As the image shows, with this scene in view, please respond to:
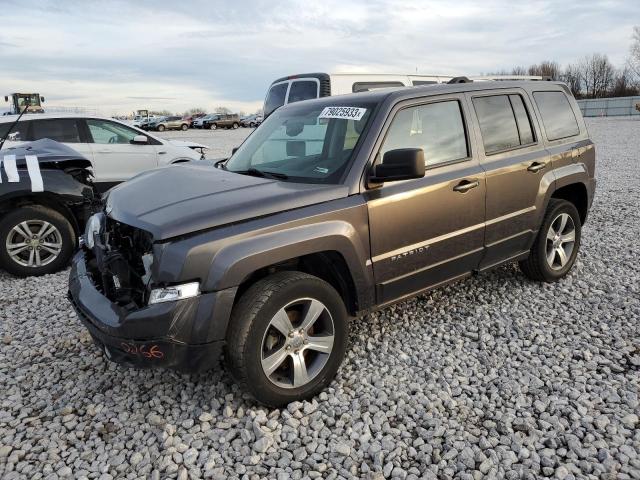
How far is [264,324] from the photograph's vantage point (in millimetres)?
2844

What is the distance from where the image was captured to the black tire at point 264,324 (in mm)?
2791

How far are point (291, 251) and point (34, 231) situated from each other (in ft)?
12.8

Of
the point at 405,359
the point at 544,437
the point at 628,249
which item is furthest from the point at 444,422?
the point at 628,249

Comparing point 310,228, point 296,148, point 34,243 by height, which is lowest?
point 34,243

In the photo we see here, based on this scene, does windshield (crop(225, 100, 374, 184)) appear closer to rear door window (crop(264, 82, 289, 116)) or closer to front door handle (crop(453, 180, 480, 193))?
front door handle (crop(453, 180, 480, 193))

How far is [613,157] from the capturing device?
588 inches

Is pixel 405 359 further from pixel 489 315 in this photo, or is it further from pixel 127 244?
pixel 127 244

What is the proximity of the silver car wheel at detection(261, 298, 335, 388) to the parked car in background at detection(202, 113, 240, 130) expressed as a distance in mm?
47160

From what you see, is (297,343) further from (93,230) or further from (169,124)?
(169,124)

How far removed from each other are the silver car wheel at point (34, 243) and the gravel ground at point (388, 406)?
1150 millimetres

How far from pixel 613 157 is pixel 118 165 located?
13596 millimetres

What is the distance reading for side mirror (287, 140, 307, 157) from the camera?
3764 millimetres

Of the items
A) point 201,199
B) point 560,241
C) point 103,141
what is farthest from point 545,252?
point 103,141

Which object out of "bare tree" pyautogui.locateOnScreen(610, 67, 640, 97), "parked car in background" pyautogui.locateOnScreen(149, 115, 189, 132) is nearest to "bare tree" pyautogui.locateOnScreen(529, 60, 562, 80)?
"bare tree" pyautogui.locateOnScreen(610, 67, 640, 97)
